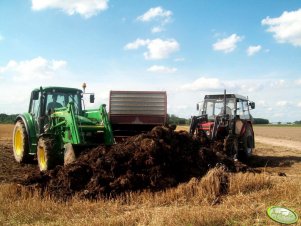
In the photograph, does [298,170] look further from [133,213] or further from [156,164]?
[133,213]

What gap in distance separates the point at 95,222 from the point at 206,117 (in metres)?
9.66

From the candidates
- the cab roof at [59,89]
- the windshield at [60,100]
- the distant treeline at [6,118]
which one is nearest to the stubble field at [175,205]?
the windshield at [60,100]

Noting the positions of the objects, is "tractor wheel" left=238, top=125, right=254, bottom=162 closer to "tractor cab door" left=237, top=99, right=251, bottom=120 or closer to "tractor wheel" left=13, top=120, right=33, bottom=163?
"tractor cab door" left=237, top=99, right=251, bottom=120

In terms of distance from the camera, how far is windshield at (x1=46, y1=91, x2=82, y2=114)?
1188cm

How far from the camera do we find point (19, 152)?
1298 centimetres

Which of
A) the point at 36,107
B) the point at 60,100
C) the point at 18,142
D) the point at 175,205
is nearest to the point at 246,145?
the point at 60,100

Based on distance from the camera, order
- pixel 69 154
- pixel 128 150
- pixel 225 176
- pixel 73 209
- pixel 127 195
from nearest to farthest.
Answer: pixel 73 209, pixel 127 195, pixel 225 176, pixel 128 150, pixel 69 154

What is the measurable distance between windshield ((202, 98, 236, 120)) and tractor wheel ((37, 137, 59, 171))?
21.9 feet

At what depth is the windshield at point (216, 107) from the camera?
1453 cm

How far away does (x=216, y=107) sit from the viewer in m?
15.0

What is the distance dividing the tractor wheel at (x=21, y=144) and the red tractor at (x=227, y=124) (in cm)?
529

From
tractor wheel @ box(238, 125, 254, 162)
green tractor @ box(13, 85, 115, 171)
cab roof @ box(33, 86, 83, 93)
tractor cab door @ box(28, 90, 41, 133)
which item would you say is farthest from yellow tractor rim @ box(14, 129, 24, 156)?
tractor wheel @ box(238, 125, 254, 162)

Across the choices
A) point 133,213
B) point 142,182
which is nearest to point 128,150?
point 142,182

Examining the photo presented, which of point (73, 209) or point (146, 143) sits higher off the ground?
point (146, 143)
